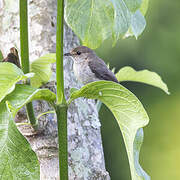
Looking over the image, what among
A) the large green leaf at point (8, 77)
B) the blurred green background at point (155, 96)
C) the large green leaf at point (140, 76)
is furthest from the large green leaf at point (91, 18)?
the blurred green background at point (155, 96)

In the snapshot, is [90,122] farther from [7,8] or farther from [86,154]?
[7,8]

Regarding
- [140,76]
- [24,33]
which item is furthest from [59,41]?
[140,76]

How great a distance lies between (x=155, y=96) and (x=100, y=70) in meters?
4.78

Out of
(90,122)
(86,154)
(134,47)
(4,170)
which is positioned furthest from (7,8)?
(134,47)

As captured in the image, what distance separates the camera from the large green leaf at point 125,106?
98 centimetres

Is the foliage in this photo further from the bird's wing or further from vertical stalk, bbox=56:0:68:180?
the bird's wing

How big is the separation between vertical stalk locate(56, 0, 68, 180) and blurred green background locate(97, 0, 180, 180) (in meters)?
5.00

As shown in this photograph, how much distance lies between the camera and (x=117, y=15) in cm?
99

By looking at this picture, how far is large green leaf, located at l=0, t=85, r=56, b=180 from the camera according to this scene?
91 cm

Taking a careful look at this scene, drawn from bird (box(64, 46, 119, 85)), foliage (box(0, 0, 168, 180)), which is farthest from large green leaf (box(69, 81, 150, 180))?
bird (box(64, 46, 119, 85))

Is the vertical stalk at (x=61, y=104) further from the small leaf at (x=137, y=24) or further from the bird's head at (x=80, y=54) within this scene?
the bird's head at (x=80, y=54)

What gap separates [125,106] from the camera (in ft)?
3.29

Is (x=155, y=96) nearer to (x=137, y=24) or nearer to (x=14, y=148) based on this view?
(x=137, y=24)

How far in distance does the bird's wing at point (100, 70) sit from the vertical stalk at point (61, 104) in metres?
0.95
